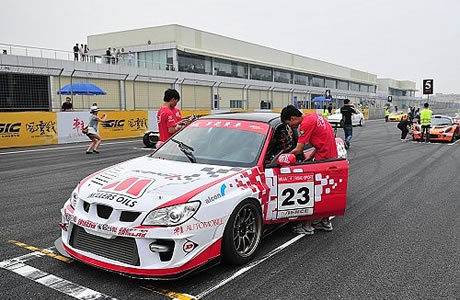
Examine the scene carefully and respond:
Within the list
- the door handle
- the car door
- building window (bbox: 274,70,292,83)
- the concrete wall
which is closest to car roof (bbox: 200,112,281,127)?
the car door

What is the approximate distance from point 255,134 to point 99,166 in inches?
265

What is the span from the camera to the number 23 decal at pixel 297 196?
4.59 m

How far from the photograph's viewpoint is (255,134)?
486 centimetres

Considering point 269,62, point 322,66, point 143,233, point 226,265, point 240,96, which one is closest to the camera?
point 143,233

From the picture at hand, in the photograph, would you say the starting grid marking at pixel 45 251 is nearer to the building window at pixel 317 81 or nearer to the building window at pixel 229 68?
the building window at pixel 229 68

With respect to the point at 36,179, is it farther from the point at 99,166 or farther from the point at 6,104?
the point at 6,104

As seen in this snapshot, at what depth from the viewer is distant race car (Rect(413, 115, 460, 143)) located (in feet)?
58.5

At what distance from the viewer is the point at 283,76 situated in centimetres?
6162

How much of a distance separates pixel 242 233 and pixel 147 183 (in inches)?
Result: 43.0

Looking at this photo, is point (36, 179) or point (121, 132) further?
point (121, 132)

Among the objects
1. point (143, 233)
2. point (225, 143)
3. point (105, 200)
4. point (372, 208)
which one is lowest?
point (372, 208)

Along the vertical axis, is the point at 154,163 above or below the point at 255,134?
below

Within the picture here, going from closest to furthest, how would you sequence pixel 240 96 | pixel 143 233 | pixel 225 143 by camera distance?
pixel 143 233 → pixel 225 143 → pixel 240 96

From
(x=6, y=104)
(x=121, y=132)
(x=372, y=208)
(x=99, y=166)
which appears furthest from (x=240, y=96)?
(x=372, y=208)
